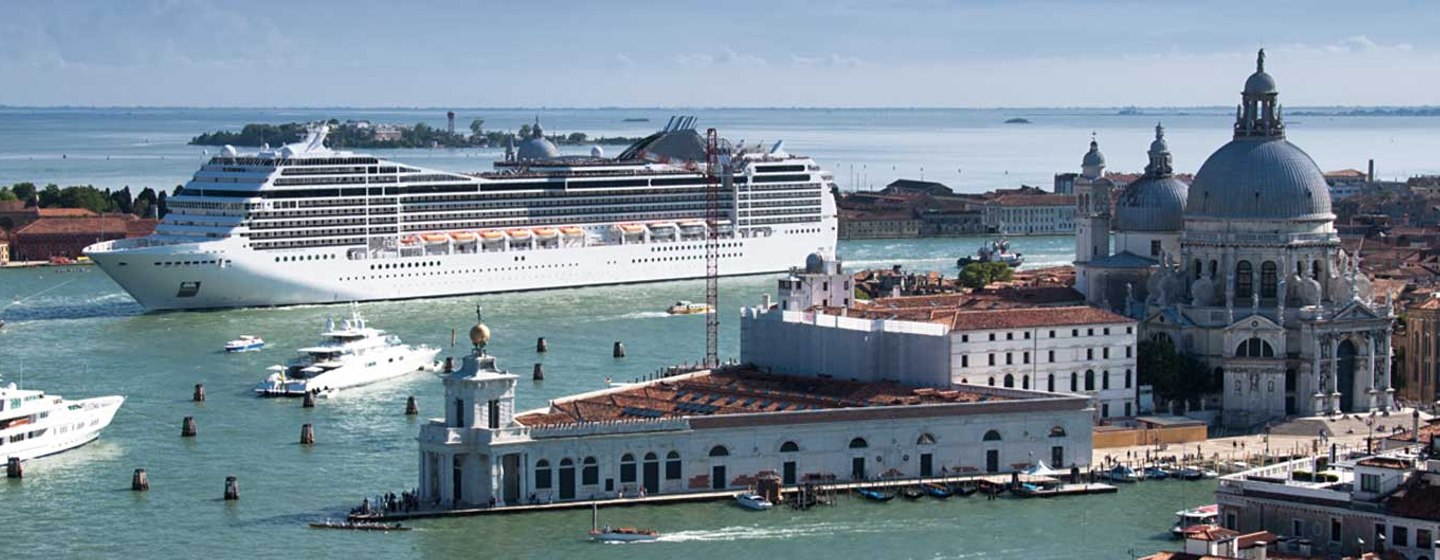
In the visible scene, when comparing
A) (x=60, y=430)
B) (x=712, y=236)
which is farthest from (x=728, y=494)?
(x=712, y=236)

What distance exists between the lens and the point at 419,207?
78.4 meters

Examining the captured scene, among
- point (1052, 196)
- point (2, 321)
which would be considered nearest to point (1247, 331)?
point (2, 321)

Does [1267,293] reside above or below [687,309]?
above

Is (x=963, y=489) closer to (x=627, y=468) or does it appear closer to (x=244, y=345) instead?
(x=627, y=468)

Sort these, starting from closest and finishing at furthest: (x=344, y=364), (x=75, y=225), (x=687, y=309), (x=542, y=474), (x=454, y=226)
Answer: (x=542, y=474) → (x=344, y=364) → (x=687, y=309) → (x=454, y=226) → (x=75, y=225)

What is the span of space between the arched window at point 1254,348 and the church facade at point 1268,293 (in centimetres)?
2

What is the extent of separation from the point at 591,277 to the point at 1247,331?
34615mm

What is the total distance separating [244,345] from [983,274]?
21113 millimetres

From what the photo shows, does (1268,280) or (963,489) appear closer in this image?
(963,489)

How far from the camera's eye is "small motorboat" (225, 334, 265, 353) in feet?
193

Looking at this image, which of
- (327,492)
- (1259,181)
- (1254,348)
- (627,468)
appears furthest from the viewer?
(1259,181)

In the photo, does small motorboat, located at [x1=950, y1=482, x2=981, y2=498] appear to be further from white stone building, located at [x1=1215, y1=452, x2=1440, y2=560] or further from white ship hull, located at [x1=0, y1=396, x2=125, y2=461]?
white ship hull, located at [x1=0, y1=396, x2=125, y2=461]

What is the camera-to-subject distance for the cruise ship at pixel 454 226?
7188cm

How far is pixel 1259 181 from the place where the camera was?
1973 inches
